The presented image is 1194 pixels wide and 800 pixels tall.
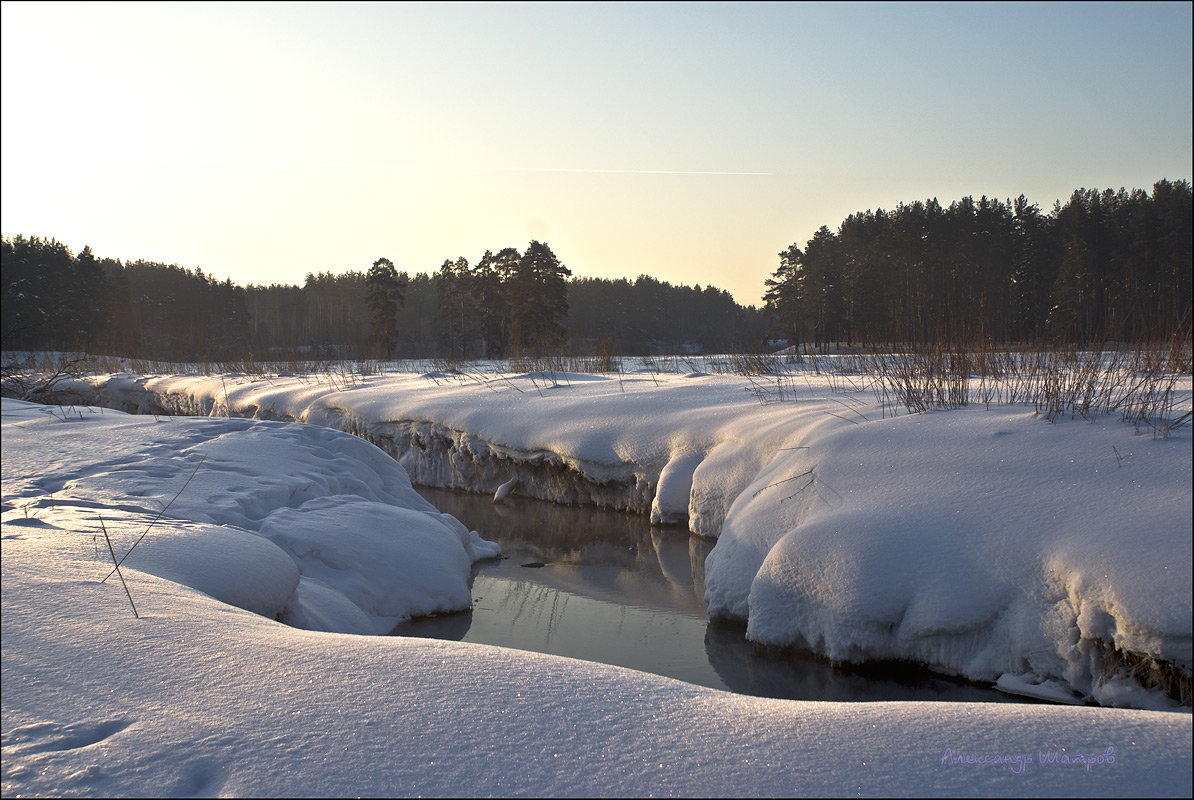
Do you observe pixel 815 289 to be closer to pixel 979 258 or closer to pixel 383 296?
pixel 979 258

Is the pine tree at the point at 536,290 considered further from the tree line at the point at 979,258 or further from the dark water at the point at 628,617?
the dark water at the point at 628,617

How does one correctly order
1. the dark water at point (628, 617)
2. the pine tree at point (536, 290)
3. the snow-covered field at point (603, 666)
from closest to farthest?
the snow-covered field at point (603, 666) → the dark water at point (628, 617) → the pine tree at point (536, 290)

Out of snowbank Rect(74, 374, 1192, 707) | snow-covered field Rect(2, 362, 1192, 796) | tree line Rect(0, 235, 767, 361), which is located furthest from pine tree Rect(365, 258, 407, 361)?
snowbank Rect(74, 374, 1192, 707)

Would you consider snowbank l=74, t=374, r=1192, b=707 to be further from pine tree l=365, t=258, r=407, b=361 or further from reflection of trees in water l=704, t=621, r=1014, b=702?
pine tree l=365, t=258, r=407, b=361

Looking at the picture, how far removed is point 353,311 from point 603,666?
7322 centimetres

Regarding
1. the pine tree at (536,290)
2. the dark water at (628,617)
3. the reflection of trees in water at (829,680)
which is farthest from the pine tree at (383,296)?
the reflection of trees in water at (829,680)

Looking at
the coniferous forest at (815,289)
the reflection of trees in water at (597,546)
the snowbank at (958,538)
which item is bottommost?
the reflection of trees in water at (597,546)

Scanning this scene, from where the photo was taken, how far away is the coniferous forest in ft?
59.7

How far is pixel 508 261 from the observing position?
40.5 meters

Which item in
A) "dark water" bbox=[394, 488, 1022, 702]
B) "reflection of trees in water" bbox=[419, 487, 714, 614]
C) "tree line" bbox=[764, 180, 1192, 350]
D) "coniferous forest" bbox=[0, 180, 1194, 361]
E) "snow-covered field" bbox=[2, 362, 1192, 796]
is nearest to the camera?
"snow-covered field" bbox=[2, 362, 1192, 796]

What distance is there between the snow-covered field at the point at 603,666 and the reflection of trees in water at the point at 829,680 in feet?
0.32

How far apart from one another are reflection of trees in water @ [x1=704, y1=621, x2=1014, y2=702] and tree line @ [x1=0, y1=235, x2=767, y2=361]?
6693 millimetres

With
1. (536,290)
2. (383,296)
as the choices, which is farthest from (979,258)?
(383,296)

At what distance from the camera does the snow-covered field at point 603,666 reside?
1557mm
